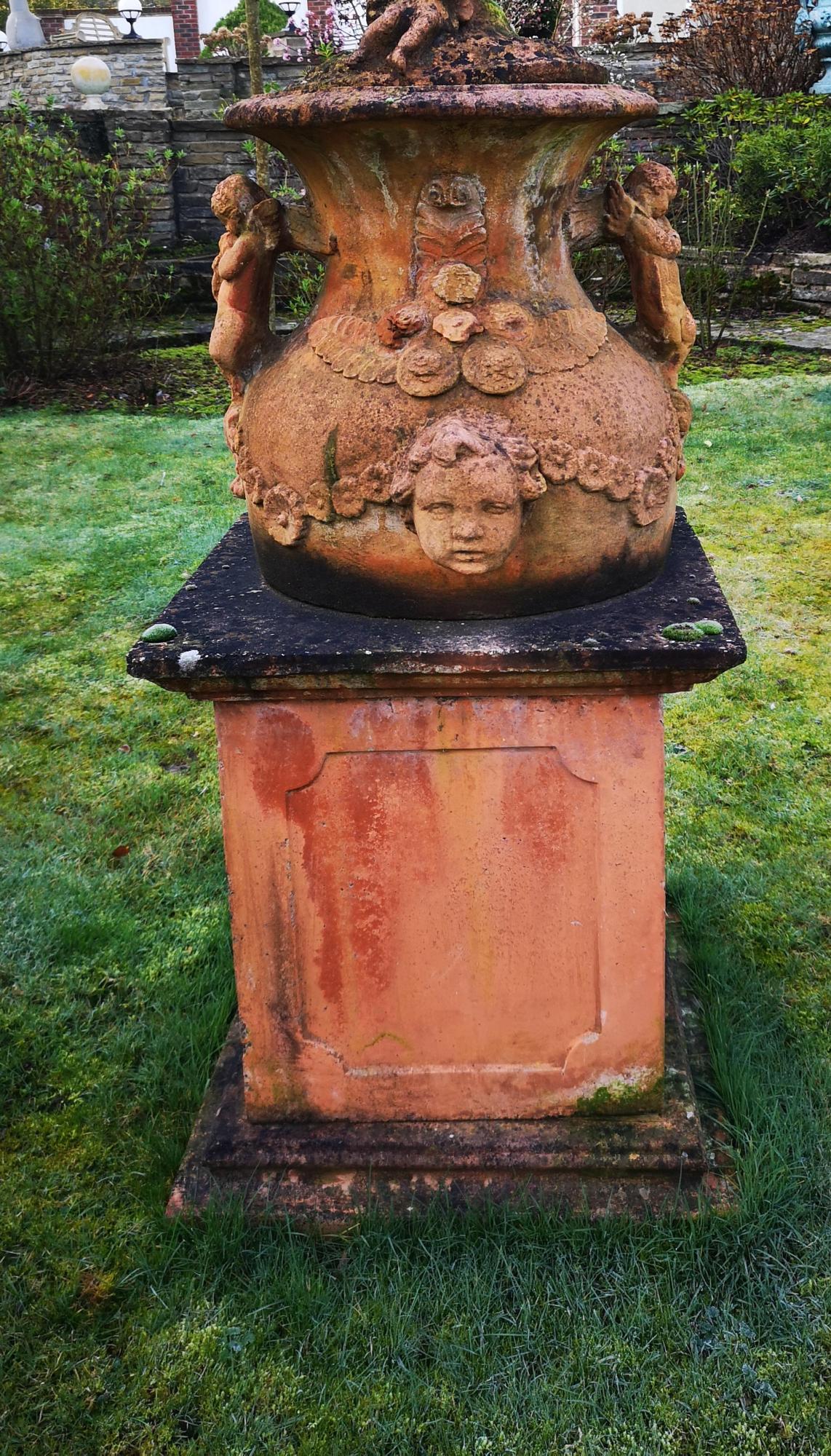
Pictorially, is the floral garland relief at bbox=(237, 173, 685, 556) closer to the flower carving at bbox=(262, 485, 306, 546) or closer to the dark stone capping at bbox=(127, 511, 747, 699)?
the flower carving at bbox=(262, 485, 306, 546)

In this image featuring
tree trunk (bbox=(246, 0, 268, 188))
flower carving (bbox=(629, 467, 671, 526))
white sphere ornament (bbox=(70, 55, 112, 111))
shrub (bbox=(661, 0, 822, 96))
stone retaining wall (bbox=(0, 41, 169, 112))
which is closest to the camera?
flower carving (bbox=(629, 467, 671, 526))

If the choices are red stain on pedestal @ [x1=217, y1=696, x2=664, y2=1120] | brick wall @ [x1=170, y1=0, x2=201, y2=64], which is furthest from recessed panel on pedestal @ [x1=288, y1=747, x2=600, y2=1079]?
brick wall @ [x1=170, y1=0, x2=201, y2=64]

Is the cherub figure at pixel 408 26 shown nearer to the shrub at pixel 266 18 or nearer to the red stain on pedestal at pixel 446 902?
the red stain on pedestal at pixel 446 902

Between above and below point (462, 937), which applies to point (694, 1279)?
below

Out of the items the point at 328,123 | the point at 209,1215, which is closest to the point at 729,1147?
the point at 209,1215

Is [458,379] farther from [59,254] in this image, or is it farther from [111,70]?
[111,70]

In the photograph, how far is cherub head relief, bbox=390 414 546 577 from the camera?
1688 mm

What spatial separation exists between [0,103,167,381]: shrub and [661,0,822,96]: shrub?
584 centimetres

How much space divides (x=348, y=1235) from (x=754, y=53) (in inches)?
474

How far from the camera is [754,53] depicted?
11000 mm

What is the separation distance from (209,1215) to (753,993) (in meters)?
→ 1.27

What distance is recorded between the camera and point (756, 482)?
6047 mm

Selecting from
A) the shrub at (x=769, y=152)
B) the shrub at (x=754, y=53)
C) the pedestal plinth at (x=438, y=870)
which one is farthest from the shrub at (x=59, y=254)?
the pedestal plinth at (x=438, y=870)

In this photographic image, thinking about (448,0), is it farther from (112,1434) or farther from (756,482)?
(756,482)
